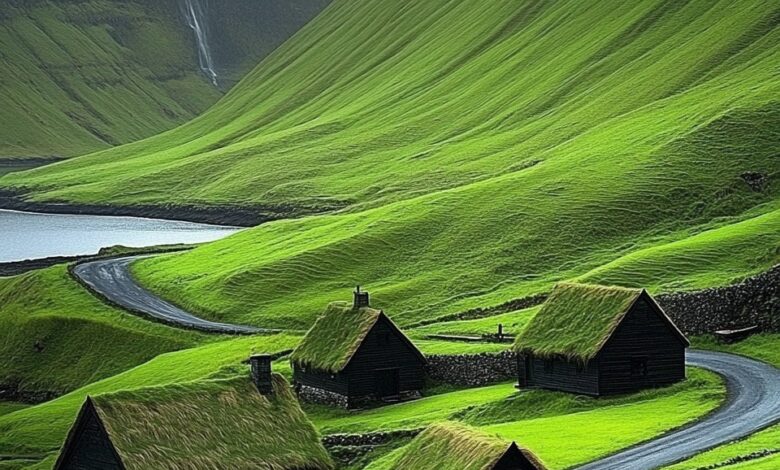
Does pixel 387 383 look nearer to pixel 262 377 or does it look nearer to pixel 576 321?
pixel 576 321

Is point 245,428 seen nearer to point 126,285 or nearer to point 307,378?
point 307,378

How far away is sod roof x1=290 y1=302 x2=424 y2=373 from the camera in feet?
284

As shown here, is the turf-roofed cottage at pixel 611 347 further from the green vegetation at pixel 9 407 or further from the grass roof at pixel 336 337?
the green vegetation at pixel 9 407

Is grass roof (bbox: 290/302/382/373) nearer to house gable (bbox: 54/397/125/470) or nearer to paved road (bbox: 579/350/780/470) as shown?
paved road (bbox: 579/350/780/470)

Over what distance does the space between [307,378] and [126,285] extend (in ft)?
210

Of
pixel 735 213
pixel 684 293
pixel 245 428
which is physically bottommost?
pixel 245 428

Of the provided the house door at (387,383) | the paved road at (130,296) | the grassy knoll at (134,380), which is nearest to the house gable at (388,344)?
the house door at (387,383)

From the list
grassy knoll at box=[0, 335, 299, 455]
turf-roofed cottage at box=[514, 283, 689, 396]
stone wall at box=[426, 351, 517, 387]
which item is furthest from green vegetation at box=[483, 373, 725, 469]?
grassy knoll at box=[0, 335, 299, 455]

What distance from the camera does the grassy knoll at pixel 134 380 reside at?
307ft

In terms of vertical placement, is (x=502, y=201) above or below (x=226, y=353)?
above

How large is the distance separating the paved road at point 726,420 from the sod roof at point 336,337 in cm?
1750

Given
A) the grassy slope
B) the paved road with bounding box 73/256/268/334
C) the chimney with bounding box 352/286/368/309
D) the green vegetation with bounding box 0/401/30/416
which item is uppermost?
the paved road with bounding box 73/256/268/334

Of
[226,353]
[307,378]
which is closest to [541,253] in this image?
[226,353]

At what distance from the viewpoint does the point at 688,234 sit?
13238 cm
